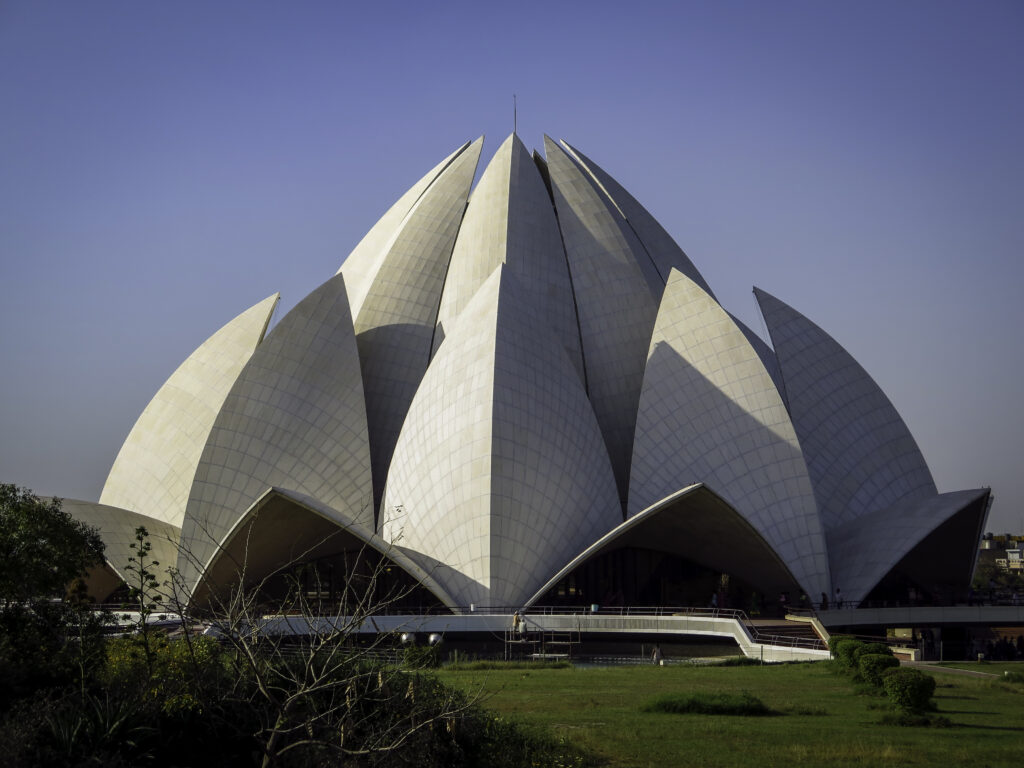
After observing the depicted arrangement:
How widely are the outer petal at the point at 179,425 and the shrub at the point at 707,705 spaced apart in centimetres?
2944

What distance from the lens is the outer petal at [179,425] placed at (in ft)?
139

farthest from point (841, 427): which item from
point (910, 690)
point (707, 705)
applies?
point (707, 705)

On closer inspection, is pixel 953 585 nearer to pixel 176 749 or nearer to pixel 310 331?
pixel 310 331

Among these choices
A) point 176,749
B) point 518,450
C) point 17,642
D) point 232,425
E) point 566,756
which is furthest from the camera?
point 232,425

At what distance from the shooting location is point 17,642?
15641mm

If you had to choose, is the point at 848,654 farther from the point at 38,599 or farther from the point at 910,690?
the point at 38,599

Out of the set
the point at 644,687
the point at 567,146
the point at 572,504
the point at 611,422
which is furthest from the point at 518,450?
the point at 567,146

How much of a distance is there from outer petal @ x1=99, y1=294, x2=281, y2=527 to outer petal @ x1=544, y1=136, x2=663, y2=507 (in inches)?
519

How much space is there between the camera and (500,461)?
112ft

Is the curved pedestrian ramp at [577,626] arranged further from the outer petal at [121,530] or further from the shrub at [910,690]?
the shrub at [910,690]

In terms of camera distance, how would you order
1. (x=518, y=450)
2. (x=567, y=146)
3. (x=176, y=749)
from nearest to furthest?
1. (x=176, y=749)
2. (x=518, y=450)
3. (x=567, y=146)

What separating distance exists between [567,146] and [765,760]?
40506mm

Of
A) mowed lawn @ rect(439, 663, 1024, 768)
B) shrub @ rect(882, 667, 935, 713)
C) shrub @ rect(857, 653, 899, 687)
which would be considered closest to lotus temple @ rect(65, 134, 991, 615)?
mowed lawn @ rect(439, 663, 1024, 768)

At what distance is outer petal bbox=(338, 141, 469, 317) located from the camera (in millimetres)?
46578
